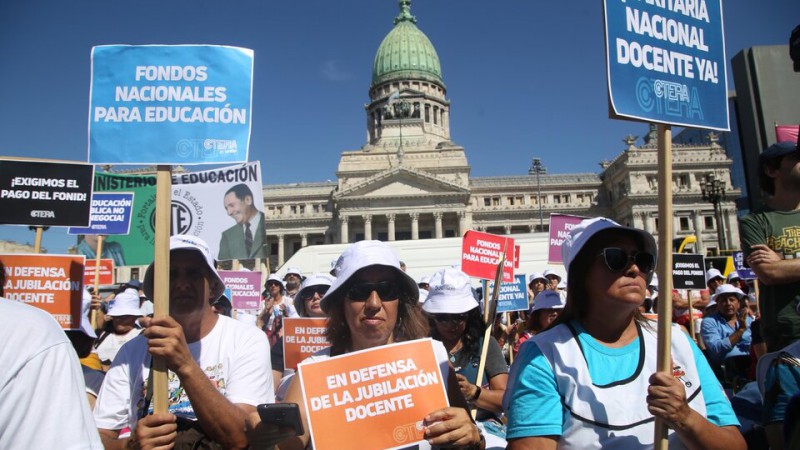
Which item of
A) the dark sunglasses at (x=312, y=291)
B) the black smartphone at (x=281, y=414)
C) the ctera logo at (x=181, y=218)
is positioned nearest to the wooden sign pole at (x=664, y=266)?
the black smartphone at (x=281, y=414)

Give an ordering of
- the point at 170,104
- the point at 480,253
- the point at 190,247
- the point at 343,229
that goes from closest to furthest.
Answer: the point at 190,247 < the point at 170,104 < the point at 480,253 < the point at 343,229

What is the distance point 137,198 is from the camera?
10070 mm

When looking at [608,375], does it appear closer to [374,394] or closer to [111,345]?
[374,394]

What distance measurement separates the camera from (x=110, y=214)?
8.69 metres

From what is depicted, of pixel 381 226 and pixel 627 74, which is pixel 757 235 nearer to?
pixel 627 74

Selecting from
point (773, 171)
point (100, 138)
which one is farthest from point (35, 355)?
point (773, 171)

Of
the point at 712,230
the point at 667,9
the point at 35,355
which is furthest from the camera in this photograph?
the point at 712,230

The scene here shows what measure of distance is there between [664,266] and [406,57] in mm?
81143

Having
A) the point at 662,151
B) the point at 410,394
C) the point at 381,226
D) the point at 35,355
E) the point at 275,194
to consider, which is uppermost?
the point at 275,194

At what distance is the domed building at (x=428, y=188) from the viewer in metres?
59.0

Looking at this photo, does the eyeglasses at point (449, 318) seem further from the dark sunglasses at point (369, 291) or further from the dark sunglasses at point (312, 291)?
the dark sunglasses at point (312, 291)

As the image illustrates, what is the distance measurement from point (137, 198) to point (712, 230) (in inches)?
2401

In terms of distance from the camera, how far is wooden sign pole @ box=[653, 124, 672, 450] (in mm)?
2021

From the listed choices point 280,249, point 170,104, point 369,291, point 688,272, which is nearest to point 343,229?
point 280,249
